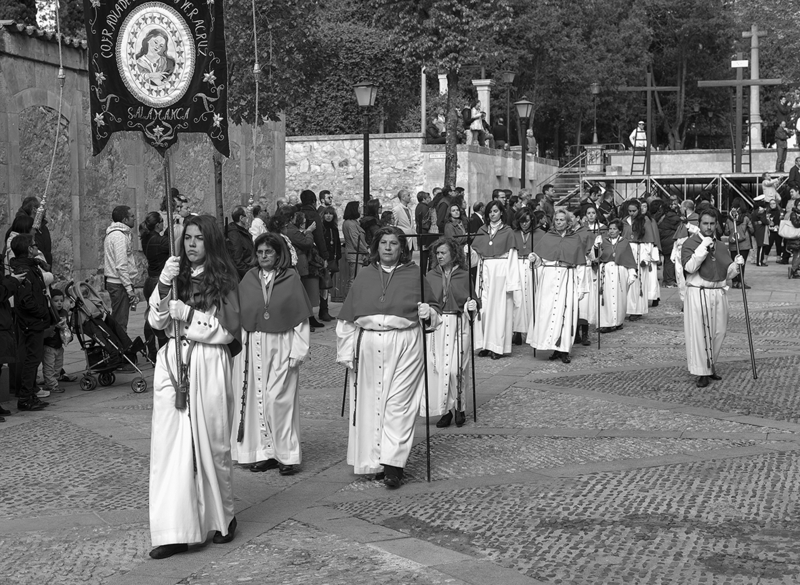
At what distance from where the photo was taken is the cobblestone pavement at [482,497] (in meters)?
6.14

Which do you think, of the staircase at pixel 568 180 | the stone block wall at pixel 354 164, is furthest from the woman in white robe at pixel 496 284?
the staircase at pixel 568 180

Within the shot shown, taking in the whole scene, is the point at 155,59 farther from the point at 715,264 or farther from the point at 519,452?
the point at 715,264

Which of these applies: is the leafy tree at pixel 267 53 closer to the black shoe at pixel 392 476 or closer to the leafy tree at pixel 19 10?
the leafy tree at pixel 19 10

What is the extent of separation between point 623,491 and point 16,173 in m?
11.1

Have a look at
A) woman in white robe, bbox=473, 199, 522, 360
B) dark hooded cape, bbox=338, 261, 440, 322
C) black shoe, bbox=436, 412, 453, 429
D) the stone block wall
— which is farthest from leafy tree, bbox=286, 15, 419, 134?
dark hooded cape, bbox=338, 261, 440, 322

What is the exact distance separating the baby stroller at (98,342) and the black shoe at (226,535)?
5.19 m

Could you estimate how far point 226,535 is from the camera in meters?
6.57

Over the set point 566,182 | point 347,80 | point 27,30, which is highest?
point 347,80

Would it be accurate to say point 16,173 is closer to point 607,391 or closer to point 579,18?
point 607,391

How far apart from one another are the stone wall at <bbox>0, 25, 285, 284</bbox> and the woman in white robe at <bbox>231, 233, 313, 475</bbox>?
5.72 metres

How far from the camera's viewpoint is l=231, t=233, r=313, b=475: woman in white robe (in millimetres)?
8227

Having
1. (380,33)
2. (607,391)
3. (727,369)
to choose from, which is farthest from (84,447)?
(380,33)

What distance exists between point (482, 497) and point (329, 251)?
10483mm

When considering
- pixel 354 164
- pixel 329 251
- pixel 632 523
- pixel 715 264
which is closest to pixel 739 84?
pixel 354 164
